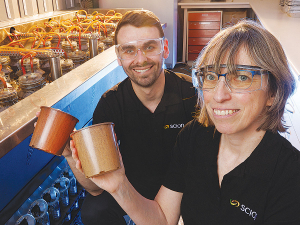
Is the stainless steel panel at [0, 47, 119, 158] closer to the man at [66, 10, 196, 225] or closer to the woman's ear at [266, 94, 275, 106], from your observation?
the man at [66, 10, 196, 225]

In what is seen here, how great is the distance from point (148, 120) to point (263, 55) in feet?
2.66

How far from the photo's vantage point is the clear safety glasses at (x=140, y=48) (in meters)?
1.50

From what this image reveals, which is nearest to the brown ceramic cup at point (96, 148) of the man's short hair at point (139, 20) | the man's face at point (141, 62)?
the man's face at point (141, 62)

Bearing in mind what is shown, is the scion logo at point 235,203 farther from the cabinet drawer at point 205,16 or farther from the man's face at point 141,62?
the cabinet drawer at point 205,16

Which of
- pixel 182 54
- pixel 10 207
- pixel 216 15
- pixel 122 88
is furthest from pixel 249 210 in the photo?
pixel 182 54

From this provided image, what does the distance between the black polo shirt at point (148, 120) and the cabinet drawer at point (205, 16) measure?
3.71m

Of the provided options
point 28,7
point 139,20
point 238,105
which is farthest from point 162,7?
point 238,105

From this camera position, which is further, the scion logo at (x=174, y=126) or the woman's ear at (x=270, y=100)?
the scion logo at (x=174, y=126)

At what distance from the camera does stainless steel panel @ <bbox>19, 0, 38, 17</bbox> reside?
303 cm

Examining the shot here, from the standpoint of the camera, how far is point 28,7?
10.2 feet

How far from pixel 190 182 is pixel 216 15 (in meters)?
4.41

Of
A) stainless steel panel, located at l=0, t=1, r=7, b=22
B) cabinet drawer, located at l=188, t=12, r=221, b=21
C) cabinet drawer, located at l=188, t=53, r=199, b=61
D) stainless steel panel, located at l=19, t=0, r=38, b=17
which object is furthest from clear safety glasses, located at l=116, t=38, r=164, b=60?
cabinet drawer, located at l=188, t=53, r=199, b=61

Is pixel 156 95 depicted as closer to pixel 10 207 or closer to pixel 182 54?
pixel 10 207

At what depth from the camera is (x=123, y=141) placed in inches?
63.6
